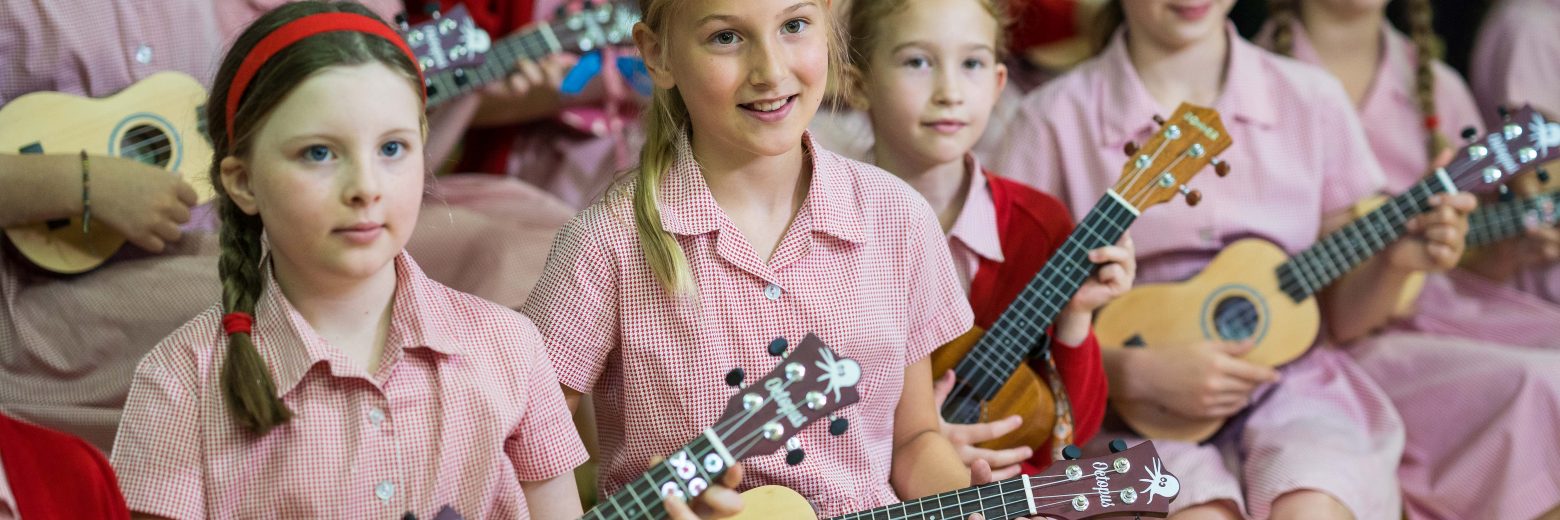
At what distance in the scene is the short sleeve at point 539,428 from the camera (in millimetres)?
1546

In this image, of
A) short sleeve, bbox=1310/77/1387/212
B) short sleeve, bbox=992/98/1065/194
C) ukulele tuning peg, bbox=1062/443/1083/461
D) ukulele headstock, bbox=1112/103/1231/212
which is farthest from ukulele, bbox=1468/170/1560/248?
ukulele tuning peg, bbox=1062/443/1083/461

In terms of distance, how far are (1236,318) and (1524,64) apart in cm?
105

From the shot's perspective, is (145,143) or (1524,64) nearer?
(145,143)

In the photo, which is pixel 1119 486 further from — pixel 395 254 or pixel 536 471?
pixel 395 254

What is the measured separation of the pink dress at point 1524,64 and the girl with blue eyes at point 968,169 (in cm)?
125

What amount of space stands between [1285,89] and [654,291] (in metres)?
1.35

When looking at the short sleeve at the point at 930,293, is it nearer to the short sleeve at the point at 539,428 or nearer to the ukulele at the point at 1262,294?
the short sleeve at the point at 539,428

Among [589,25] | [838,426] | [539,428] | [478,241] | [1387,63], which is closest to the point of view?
[539,428]

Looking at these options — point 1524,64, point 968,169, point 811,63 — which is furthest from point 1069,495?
point 1524,64

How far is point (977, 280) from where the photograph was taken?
212 cm

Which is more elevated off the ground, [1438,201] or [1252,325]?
[1438,201]

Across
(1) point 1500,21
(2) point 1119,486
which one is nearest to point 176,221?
(2) point 1119,486

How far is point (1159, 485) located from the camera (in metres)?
1.62

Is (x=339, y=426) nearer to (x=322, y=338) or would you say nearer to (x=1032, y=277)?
(x=322, y=338)
